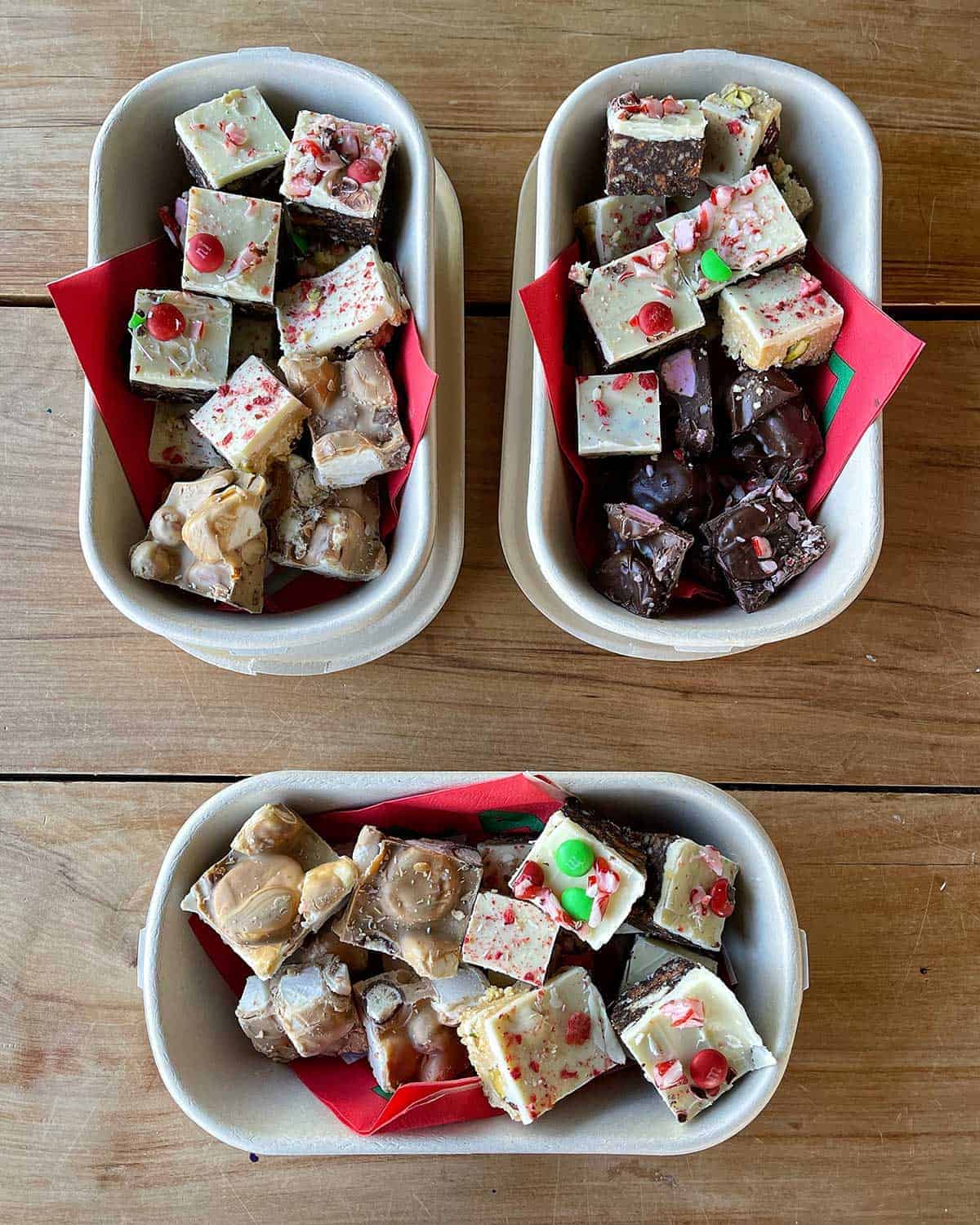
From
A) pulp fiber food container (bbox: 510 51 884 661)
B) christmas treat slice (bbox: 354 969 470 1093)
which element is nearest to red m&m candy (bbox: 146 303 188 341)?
pulp fiber food container (bbox: 510 51 884 661)

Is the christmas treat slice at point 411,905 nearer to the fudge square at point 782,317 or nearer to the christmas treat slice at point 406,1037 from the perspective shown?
the christmas treat slice at point 406,1037

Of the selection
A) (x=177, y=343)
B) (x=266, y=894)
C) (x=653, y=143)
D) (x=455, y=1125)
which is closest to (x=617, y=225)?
(x=653, y=143)

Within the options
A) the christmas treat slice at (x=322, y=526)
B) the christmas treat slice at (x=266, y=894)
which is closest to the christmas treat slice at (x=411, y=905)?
the christmas treat slice at (x=266, y=894)

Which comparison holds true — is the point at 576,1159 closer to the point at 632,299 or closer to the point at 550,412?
the point at 550,412

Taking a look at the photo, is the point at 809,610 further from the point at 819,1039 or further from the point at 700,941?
the point at 819,1039

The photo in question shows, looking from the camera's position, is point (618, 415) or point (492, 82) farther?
point (492, 82)

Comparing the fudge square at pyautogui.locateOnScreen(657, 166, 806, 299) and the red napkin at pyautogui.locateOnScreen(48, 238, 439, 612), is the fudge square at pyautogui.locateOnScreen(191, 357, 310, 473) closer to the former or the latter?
the red napkin at pyautogui.locateOnScreen(48, 238, 439, 612)
